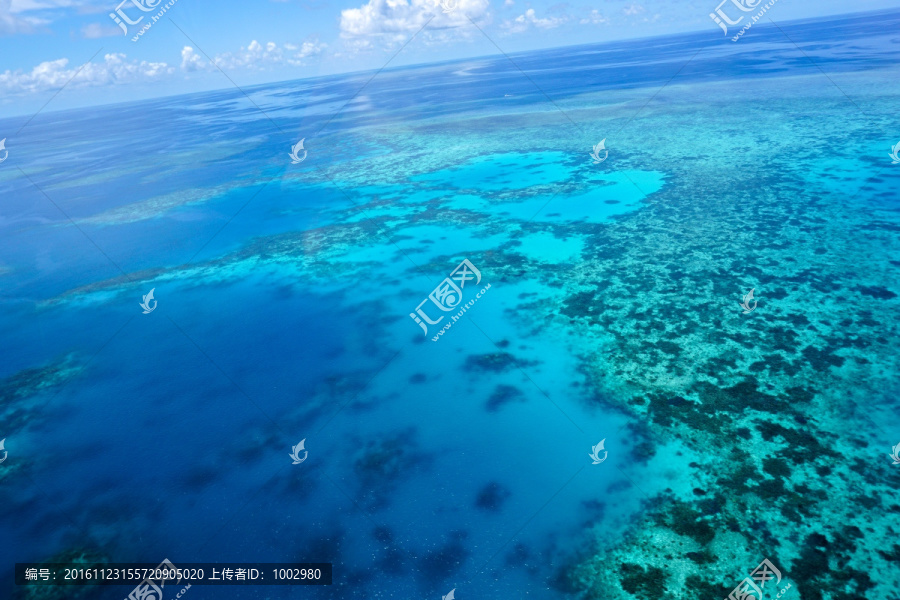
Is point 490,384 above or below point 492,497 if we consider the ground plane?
above

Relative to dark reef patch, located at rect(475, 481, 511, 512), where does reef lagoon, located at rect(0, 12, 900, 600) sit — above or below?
above

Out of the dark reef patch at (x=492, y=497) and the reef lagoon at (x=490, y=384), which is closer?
the reef lagoon at (x=490, y=384)

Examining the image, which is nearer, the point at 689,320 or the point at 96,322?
the point at 689,320

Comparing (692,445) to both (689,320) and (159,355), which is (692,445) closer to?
(689,320)

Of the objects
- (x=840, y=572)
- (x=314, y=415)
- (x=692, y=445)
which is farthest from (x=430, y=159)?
(x=840, y=572)

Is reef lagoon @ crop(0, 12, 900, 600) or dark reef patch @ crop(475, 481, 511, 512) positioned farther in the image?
dark reef patch @ crop(475, 481, 511, 512)

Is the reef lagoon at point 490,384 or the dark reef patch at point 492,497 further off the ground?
the reef lagoon at point 490,384

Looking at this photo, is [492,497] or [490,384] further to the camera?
[490,384]

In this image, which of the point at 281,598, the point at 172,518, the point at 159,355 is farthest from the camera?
the point at 159,355
